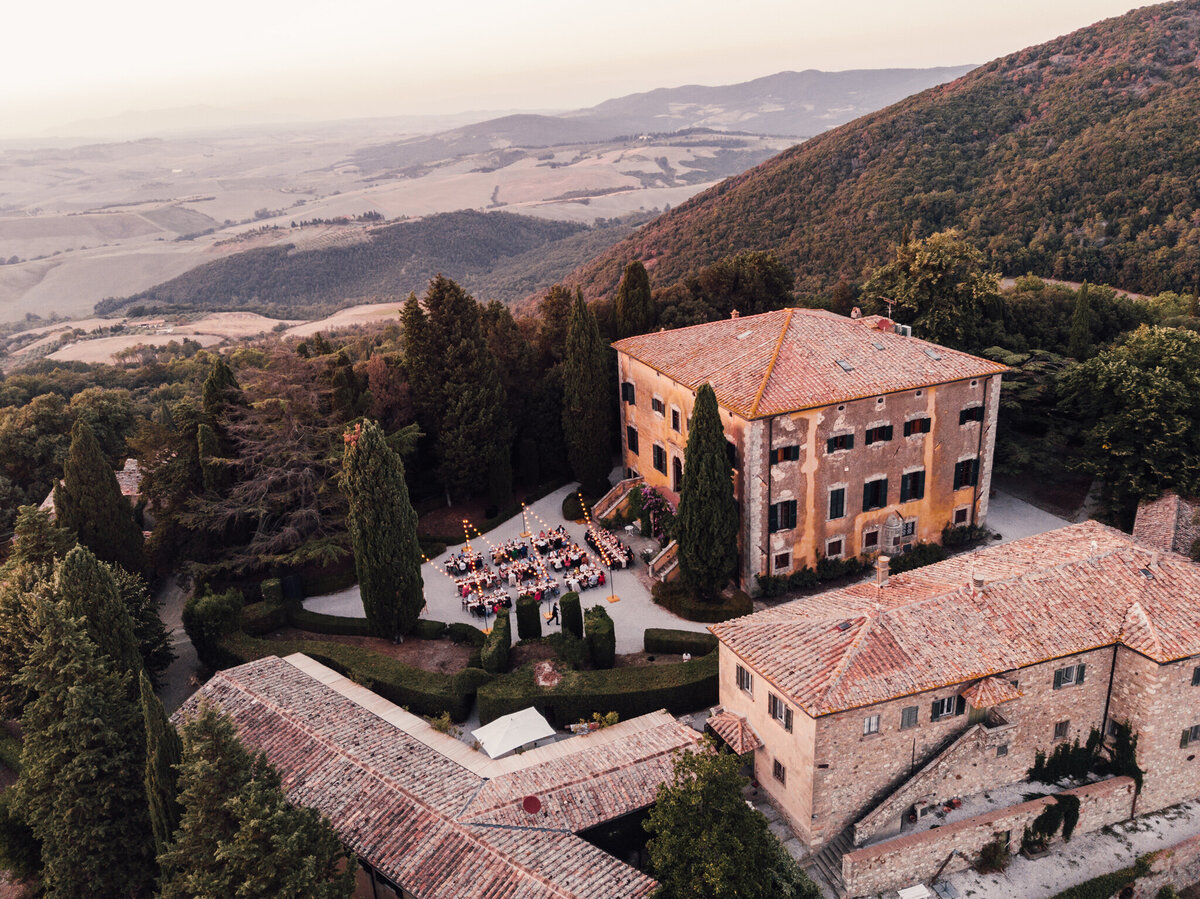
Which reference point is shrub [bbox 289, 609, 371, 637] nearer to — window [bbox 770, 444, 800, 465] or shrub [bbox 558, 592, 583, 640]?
shrub [bbox 558, 592, 583, 640]

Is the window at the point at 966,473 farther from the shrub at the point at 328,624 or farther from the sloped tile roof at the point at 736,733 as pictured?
the shrub at the point at 328,624

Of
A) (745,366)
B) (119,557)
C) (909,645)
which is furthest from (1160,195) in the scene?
(119,557)

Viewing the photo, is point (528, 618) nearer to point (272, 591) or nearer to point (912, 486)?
point (272, 591)

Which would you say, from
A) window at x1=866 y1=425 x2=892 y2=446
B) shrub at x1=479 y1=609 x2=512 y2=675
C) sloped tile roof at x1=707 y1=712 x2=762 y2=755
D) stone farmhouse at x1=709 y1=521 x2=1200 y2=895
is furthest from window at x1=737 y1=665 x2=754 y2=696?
window at x1=866 y1=425 x2=892 y2=446

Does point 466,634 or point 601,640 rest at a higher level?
point 601,640

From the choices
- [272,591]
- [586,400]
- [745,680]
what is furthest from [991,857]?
[272,591]

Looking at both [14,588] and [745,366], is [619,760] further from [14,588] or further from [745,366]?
[14,588]
